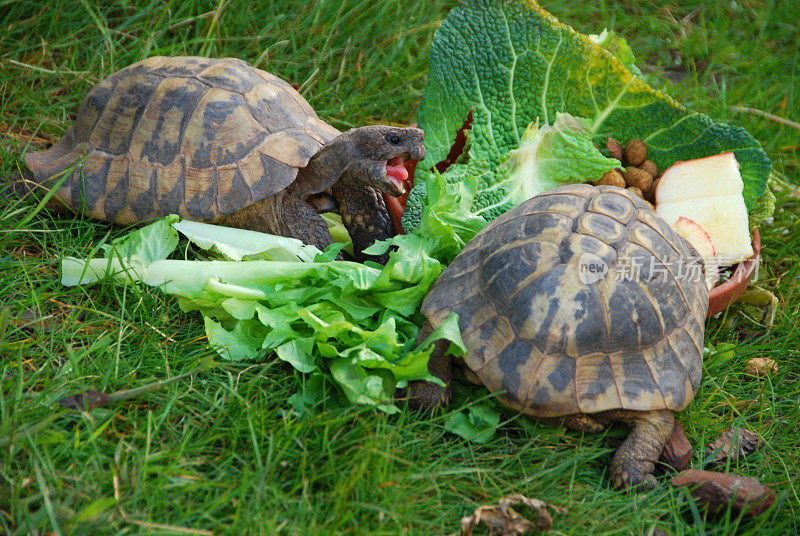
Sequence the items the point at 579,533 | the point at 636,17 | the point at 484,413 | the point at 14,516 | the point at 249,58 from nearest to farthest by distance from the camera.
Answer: the point at 14,516 < the point at 579,533 < the point at 484,413 < the point at 249,58 < the point at 636,17

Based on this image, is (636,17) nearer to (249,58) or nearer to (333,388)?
(249,58)

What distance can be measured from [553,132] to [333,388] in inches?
67.4

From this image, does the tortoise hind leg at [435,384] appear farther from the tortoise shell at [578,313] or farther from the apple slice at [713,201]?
the apple slice at [713,201]

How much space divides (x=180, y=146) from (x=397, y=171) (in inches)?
39.5

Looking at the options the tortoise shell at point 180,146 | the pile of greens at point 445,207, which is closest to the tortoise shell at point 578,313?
the pile of greens at point 445,207

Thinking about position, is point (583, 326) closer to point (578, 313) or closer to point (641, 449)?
point (578, 313)

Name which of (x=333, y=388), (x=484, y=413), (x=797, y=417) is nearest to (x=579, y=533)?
(x=484, y=413)

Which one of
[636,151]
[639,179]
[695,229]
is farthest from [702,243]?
[636,151]

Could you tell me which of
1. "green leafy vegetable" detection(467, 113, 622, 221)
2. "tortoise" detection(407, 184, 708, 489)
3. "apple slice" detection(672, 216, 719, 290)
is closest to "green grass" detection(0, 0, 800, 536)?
"tortoise" detection(407, 184, 708, 489)

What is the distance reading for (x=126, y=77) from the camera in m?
3.14

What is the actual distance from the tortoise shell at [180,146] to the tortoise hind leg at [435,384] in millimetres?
1085

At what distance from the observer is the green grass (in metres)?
1.88

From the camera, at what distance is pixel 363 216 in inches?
123

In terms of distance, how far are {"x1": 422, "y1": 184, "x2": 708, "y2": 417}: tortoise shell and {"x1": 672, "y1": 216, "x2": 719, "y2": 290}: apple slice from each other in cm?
54
